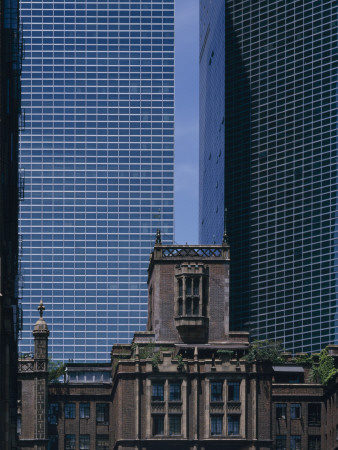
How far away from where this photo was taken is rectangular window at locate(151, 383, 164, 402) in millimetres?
190750

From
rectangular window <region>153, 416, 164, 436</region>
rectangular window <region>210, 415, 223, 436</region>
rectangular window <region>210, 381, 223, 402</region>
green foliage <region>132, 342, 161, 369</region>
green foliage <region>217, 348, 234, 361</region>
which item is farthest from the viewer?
green foliage <region>217, 348, 234, 361</region>

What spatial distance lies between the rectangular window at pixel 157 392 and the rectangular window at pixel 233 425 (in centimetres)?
858

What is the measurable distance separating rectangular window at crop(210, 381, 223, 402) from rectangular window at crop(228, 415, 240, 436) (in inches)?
103

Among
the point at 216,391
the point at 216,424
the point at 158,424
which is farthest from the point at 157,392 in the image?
the point at 216,424

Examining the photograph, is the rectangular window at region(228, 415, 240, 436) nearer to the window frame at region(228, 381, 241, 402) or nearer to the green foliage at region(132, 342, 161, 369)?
the window frame at region(228, 381, 241, 402)

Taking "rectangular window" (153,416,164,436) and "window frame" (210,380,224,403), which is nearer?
"rectangular window" (153,416,164,436)

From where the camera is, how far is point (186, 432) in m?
190

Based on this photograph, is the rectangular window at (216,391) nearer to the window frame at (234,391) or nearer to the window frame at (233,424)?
the window frame at (234,391)

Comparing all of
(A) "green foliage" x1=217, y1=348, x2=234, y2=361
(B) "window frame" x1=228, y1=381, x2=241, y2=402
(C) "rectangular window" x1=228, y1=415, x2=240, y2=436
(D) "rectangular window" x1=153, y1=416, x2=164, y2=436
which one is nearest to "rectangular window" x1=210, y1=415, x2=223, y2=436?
(C) "rectangular window" x1=228, y1=415, x2=240, y2=436

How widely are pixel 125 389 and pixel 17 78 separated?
2998 inches

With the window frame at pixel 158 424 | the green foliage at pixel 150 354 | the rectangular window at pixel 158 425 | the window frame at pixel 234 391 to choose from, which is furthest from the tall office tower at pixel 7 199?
the window frame at pixel 234 391

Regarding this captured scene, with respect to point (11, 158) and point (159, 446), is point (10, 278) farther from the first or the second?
point (159, 446)

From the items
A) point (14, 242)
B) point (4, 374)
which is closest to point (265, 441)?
point (14, 242)

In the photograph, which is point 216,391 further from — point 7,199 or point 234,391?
point 7,199
